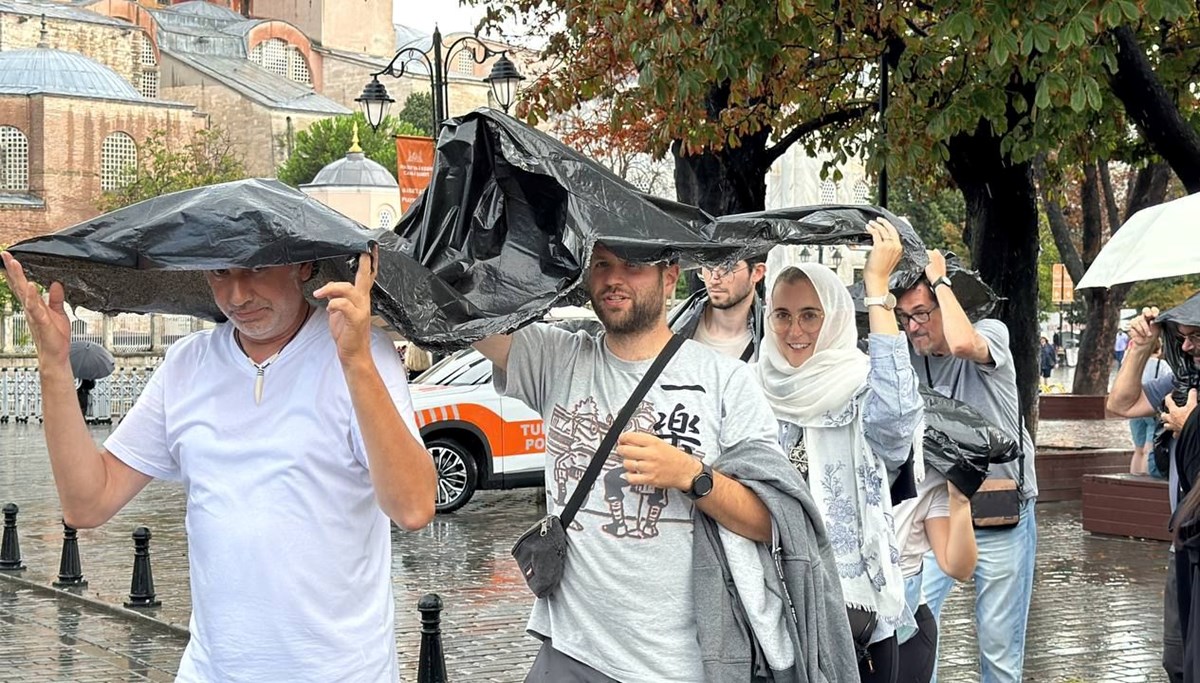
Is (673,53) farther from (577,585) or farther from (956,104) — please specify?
(577,585)

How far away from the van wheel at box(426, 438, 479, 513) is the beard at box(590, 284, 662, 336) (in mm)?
12750

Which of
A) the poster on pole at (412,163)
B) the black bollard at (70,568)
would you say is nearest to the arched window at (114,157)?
the poster on pole at (412,163)

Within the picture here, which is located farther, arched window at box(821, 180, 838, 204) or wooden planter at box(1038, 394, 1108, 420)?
arched window at box(821, 180, 838, 204)

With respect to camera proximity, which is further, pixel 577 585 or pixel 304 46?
pixel 304 46

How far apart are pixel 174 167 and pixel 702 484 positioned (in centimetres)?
7761

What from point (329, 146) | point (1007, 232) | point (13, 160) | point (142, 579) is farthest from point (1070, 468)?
point (13, 160)

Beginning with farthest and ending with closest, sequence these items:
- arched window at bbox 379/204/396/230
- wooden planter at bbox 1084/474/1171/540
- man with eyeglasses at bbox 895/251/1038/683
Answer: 1. arched window at bbox 379/204/396/230
2. wooden planter at bbox 1084/474/1171/540
3. man with eyeglasses at bbox 895/251/1038/683

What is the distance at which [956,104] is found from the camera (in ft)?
44.4

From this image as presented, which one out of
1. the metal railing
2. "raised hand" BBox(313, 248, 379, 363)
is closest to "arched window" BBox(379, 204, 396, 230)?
the metal railing

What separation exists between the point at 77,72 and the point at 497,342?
9465 cm

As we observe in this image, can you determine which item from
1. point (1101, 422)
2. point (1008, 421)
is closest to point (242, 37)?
point (1101, 422)

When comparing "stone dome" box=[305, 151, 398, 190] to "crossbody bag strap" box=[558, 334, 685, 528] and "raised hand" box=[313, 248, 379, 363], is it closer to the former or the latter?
"crossbody bag strap" box=[558, 334, 685, 528]

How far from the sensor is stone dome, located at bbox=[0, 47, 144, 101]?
92.0 metres

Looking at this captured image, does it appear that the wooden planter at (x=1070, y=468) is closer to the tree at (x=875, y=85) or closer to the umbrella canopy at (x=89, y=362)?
the tree at (x=875, y=85)
